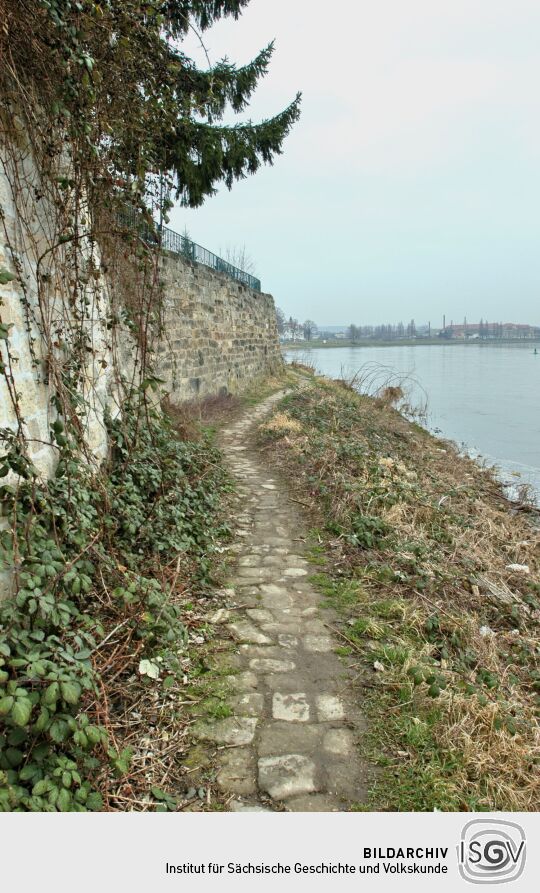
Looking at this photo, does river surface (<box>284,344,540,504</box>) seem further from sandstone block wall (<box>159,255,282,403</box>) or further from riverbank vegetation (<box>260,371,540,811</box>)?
sandstone block wall (<box>159,255,282,403</box>)

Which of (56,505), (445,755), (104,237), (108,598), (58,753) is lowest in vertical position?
(445,755)

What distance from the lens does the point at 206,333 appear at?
30.2ft

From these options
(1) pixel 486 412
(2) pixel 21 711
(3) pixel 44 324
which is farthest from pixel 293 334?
(2) pixel 21 711

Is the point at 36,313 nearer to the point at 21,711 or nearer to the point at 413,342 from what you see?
the point at 21,711

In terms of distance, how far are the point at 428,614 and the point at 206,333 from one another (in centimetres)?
724

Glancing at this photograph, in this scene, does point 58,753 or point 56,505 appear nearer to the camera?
point 58,753

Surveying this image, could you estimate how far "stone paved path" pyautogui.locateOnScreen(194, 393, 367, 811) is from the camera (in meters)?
1.79

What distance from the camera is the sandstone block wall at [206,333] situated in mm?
7414

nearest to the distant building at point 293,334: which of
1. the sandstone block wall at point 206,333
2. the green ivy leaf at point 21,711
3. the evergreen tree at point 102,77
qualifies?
the sandstone block wall at point 206,333

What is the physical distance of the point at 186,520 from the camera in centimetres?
375

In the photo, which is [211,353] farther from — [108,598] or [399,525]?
[108,598]
